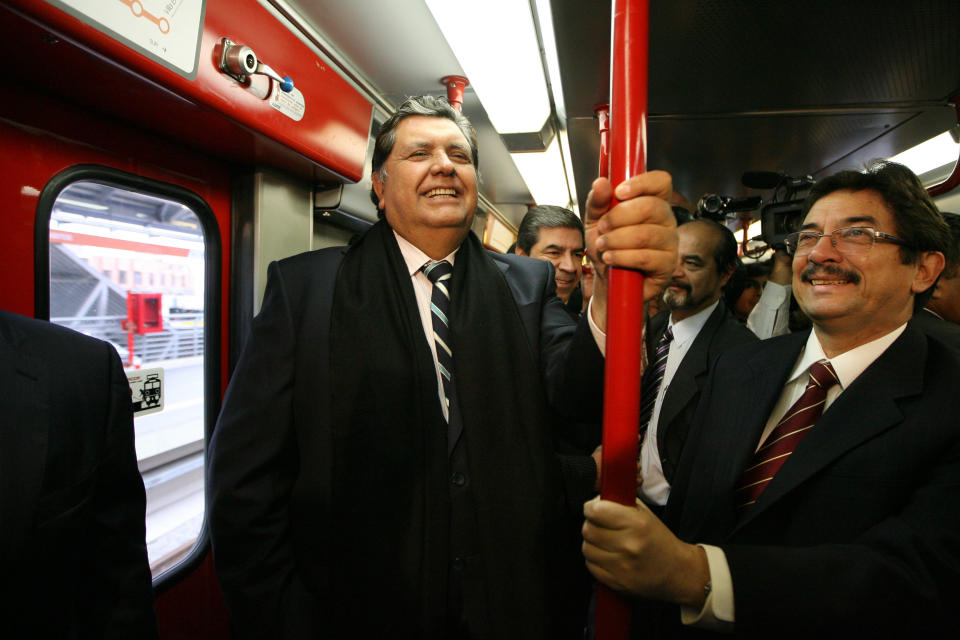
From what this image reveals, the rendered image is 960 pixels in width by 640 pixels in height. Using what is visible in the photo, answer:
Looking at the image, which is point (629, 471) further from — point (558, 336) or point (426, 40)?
point (426, 40)

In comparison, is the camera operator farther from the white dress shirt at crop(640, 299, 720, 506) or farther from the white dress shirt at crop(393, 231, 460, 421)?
the white dress shirt at crop(393, 231, 460, 421)

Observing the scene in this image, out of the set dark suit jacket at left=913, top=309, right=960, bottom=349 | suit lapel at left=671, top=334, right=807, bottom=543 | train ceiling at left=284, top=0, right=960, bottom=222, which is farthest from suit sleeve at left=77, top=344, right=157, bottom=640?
dark suit jacket at left=913, top=309, right=960, bottom=349

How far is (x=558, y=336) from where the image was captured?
1383 millimetres

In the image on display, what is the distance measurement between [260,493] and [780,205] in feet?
8.98

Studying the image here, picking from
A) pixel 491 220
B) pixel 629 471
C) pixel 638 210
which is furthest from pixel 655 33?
pixel 491 220

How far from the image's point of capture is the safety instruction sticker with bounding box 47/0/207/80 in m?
1.04

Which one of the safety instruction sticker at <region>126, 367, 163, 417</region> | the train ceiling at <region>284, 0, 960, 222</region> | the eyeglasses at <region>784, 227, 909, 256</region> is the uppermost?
the train ceiling at <region>284, 0, 960, 222</region>

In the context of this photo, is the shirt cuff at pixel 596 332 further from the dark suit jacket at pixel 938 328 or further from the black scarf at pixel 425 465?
the dark suit jacket at pixel 938 328

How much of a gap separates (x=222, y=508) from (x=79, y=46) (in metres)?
1.18

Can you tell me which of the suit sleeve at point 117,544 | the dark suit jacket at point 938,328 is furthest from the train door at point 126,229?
the dark suit jacket at point 938,328

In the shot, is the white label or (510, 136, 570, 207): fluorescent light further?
(510, 136, 570, 207): fluorescent light

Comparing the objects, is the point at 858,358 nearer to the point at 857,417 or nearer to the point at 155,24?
the point at 857,417

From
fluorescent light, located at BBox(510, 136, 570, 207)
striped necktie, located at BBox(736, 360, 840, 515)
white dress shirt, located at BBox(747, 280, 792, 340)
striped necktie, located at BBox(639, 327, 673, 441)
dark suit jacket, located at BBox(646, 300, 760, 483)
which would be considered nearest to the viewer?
striped necktie, located at BBox(736, 360, 840, 515)

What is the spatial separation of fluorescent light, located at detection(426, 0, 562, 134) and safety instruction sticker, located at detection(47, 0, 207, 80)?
80 centimetres
